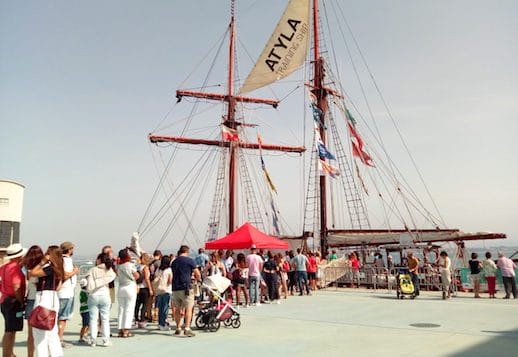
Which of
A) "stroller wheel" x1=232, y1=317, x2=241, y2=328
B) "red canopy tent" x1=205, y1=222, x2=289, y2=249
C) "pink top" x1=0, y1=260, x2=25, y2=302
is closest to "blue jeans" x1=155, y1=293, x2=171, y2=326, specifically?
"stroller wheel" x1=232, y1=317, x2=241, y2=328

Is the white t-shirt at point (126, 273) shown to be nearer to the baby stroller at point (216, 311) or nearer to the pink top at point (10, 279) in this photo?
the baby stroller at point (216, 311)

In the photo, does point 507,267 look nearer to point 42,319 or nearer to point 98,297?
point 98,297

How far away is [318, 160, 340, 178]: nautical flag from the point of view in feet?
76.7

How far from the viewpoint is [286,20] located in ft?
89.2

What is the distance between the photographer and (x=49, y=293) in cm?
610

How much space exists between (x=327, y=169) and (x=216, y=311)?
15.2 metres

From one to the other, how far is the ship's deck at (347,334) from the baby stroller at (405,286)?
1.41m

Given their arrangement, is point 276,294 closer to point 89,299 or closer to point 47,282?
→ point 89,299

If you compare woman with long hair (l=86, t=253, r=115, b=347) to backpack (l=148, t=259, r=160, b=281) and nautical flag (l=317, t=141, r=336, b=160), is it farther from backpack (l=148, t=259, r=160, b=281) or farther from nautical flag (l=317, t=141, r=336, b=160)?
nautical flag (l=317, t=141, r=336, b=160)

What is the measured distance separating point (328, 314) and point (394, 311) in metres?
1.85

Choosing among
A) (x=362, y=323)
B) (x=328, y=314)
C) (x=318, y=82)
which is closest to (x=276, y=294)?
(x=328, y=314)

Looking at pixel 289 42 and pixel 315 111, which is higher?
pixel 289 42

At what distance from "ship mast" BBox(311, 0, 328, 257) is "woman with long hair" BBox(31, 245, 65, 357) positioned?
19092 millimetres

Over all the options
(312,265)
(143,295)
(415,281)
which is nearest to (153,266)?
(143,295)
